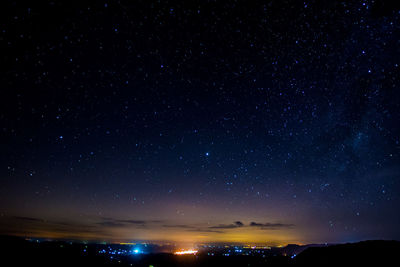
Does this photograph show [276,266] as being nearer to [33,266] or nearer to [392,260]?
[392,260]

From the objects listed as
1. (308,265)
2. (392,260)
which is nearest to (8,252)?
(308,265)

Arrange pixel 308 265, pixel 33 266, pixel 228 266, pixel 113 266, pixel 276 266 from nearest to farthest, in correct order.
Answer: pixel 308 265
pixel 33 266
pixel 276 266
pixel 113 266
pixel 228 266

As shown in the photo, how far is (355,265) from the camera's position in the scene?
35156mm

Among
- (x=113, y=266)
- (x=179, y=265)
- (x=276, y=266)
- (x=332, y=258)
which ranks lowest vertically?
(x=179, y=265)

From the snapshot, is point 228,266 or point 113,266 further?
point 228,266

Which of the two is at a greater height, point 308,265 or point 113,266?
point 308,265

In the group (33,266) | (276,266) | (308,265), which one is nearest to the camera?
(308,265)

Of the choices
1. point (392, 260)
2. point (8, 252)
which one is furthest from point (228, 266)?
point (8, 252)

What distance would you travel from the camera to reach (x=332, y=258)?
43031 mm

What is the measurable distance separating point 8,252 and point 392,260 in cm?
6687

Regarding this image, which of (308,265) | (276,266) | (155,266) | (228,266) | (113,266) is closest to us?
(308,265)

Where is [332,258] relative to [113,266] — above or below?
above

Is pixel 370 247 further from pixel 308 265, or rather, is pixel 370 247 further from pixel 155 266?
pixel 155 266

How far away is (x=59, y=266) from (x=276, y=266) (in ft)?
141
